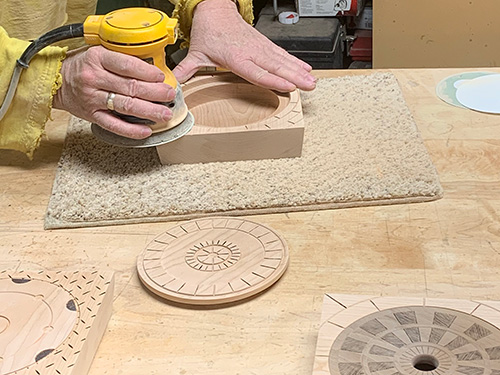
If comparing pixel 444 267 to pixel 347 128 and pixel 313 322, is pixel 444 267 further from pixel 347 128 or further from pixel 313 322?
pixel 347 128

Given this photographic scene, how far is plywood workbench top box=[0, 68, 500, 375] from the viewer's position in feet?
2.53

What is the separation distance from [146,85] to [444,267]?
547 mm

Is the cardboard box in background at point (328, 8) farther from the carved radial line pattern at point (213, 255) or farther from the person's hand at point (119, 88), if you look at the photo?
the carved radial line pattern at point (213, 255)

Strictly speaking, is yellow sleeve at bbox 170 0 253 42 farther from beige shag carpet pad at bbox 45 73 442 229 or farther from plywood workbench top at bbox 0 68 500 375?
plywood workbench top at bbox 0 68 500 375

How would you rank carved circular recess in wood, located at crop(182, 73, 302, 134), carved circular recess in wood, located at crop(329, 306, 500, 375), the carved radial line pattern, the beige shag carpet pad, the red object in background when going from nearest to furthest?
carved circular recess in wood, located at crop(329, 306, 500, 375) < the carved radial line pattern < the beige shag carpet pad < carved circular recess in wood, located at crop(182, 73, 302, 134) < the red object in background

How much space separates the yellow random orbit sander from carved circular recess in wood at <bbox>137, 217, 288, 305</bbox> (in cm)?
23

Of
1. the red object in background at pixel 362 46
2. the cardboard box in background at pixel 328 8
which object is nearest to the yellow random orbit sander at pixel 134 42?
the cardboard box in background at pixel 328 8

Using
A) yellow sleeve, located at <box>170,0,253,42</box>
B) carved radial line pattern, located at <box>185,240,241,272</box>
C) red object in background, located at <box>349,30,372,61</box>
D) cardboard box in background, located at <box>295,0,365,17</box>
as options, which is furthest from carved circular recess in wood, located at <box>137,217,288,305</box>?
red object in background, located at <box>349,30,372,61</box>

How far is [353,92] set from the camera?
4.50 ft

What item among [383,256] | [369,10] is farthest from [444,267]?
[369,10]

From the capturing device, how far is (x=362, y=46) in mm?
2451

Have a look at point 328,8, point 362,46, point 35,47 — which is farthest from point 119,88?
point 362,46

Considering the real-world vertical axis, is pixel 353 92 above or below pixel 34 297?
below

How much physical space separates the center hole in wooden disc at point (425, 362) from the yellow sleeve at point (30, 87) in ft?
2.56
